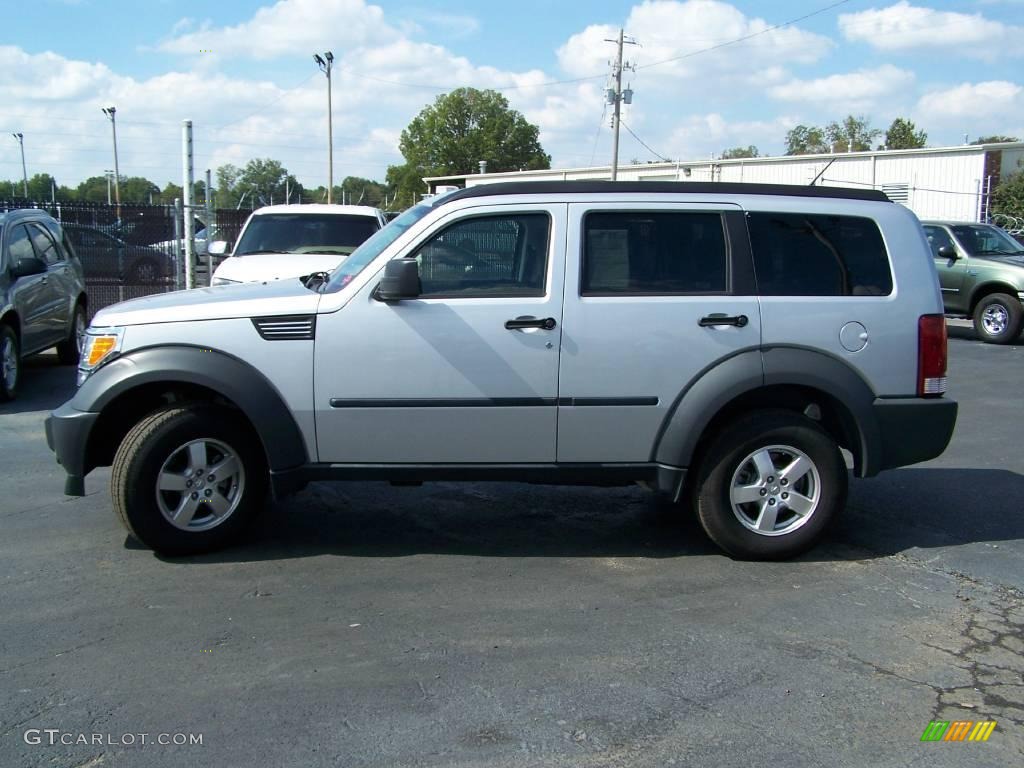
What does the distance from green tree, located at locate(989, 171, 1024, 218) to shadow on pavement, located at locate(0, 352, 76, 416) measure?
2957 cm

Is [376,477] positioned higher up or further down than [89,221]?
further down

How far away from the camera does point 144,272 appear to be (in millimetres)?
17078

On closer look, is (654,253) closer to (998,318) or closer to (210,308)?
(210,308)

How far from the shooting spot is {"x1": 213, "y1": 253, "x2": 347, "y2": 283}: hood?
10.4 m

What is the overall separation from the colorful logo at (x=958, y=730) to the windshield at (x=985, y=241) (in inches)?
543

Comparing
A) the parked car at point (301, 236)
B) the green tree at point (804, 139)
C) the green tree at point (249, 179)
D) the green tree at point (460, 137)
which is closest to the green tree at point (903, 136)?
the green tree at point (804, 139)

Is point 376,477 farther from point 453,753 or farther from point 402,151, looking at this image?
point 402,151

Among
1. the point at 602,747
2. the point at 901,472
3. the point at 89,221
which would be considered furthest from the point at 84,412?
the point at 89,221

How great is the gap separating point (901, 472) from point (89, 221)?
14.5m

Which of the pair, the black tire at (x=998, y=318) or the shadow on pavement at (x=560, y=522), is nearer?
the shadow on pavement at (x=560, y=522)

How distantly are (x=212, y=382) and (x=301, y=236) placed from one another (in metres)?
6.95

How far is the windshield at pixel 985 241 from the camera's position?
15789 mm

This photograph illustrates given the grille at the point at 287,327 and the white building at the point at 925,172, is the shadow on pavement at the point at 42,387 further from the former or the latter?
the white building at the point at 925,172

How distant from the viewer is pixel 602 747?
3.38 m
